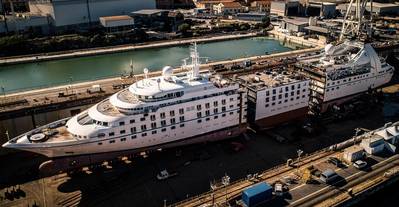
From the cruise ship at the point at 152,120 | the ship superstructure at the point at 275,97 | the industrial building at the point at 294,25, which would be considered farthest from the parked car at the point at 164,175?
the industrial building at the point at 294,25

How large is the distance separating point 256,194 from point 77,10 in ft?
284

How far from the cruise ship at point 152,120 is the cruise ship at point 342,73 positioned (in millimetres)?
12989

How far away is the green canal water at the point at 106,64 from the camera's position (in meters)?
59.3

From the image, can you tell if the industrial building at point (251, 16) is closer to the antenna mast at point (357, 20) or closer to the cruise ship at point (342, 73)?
the antenna mast at point (357, 20)

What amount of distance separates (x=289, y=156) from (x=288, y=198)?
1194cm

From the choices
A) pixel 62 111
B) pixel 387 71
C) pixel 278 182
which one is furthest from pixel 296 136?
pixel 62 111

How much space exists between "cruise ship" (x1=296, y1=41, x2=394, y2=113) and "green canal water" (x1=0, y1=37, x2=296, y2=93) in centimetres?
2779

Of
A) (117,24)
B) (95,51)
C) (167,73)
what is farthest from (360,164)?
(117,24)

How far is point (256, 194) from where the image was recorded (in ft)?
72.2

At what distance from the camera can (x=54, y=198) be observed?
93.3 feet

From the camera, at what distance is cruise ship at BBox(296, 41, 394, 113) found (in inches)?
1733

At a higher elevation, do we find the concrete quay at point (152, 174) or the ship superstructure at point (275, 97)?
the ship superstructure at point (275, 97)

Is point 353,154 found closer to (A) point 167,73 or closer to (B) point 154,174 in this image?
(B) point 154,174

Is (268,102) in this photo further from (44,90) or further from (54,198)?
(44,90)
